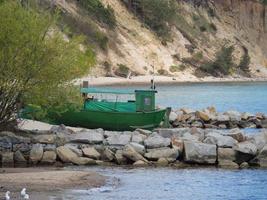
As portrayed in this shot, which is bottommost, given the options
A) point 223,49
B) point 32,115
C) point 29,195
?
point 29,195

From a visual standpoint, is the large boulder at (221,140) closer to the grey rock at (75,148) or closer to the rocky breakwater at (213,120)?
the grey rock at (75,148)

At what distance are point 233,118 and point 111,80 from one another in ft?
142

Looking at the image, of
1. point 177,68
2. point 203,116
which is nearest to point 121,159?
point 203,116

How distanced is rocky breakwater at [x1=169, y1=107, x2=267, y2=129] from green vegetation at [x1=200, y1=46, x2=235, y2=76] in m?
66.1

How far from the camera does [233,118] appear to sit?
147ft

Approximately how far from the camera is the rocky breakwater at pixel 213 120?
1706 inches

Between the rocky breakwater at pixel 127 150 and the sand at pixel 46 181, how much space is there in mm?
3222

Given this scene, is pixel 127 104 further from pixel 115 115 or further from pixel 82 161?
pixel 82 161

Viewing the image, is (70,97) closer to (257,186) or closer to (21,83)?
(21,83)

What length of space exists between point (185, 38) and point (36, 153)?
3442 inches

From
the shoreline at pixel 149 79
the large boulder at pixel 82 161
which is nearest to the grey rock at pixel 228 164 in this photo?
the large boulder at pixel 82 161

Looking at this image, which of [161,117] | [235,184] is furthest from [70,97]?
[161,117]

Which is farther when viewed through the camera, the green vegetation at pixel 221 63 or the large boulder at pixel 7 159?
the green vegetation at pixel 221 63

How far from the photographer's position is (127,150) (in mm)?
26375
